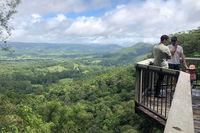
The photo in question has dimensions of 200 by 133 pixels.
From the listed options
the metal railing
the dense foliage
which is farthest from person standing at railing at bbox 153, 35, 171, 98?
the dense foliage

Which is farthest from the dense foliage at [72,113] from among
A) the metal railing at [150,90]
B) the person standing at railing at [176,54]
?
the person standing at railing at [176,54]

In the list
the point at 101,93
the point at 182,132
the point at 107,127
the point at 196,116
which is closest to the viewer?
the point at 182,132

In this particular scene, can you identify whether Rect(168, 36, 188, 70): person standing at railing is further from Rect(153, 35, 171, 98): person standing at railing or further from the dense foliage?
the dense foliage


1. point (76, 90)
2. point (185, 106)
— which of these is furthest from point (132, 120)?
point (76, 90)

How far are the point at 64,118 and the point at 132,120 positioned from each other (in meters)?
11.3

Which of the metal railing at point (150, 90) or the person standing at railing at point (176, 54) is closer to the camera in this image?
the metal railing at point (150, 90)

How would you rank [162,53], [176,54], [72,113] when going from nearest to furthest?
[162,53]
[176,54]
[72,113]

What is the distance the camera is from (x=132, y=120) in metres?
39.2

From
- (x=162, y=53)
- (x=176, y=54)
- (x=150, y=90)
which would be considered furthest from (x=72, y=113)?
(x=162, y=53)

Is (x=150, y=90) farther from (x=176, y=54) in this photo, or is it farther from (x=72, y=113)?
(x=72, y=113)

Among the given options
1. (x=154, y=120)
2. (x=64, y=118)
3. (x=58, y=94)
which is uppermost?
(x=154, y=120)

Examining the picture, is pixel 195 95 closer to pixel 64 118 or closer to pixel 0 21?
pixel 0 21

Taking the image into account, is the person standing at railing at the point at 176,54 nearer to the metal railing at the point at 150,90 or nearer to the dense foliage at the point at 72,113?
the metal railing at the point at 150,90

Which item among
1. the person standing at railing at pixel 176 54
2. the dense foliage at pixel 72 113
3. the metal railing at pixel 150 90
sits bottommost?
the dense foliage at pixel 72 113
